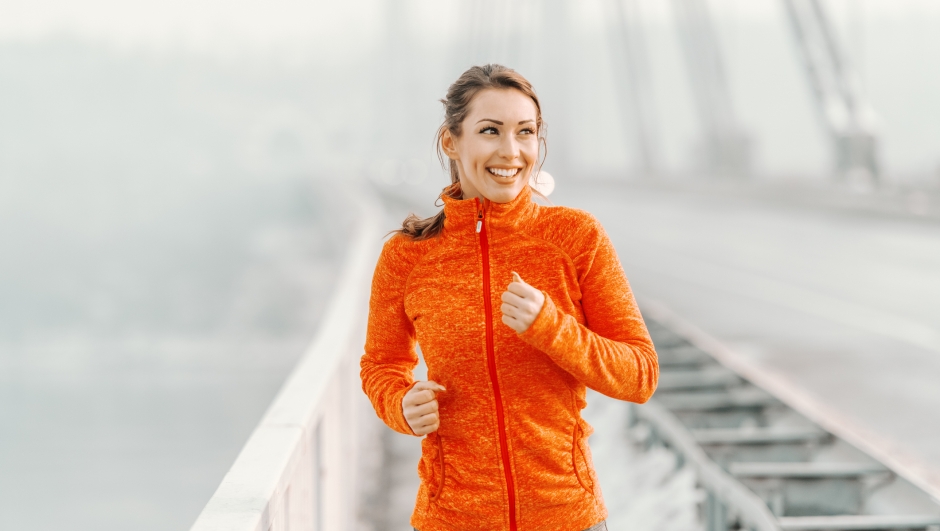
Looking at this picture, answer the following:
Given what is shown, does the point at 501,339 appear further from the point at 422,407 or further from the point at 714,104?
the point at 714,104

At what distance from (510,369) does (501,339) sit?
0.06 m

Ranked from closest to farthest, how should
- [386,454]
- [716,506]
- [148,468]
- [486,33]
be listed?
[716,506] → [386,454] → [486,33] → [148,468]

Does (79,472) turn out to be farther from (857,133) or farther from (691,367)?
(691,367)

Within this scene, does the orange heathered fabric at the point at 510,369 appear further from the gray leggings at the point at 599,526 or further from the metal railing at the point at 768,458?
the metal railing at the point at 768,458

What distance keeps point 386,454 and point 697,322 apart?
5.79 m

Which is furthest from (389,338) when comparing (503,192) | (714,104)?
(714,104)

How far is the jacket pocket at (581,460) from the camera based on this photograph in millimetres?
2051

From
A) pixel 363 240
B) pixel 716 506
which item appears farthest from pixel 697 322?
pixel 716 506

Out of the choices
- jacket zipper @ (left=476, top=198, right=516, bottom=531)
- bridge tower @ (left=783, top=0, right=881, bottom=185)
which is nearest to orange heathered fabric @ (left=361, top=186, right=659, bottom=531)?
jacket zipper @ (left=476, top=198, right=516, bottom=531)

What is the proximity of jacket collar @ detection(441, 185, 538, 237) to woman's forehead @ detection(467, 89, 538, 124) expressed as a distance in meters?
0.14

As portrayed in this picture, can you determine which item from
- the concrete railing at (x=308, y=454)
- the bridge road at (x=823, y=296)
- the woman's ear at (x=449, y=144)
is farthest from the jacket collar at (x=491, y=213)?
the bridge road at (x=823, y=296)

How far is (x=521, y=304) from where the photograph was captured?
1848 millimetres

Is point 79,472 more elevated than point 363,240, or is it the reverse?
point 363,240

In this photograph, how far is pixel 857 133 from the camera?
58.3 ft
